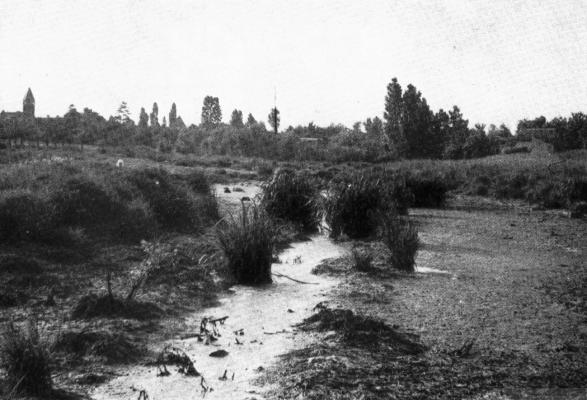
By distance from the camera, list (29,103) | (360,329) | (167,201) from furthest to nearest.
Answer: (29,103) < (167,201) < (360,329)

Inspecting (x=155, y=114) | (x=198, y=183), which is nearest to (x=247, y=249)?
(x=198, y=183)

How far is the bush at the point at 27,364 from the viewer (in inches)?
197

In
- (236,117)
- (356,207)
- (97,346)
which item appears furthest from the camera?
(236,117)

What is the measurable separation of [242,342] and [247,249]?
3154 millimetres

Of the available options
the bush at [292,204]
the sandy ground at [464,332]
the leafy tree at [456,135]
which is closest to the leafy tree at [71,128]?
the leafy tree at [456,135]

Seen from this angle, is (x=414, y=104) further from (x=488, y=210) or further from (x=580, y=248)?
(x=580, y=248)

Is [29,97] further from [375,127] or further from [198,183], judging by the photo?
[198,183]

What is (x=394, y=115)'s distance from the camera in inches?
2785

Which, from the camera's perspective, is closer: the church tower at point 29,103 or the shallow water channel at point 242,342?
the shallow water channel at point 242,342

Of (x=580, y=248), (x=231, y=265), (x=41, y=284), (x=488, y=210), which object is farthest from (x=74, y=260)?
(x=488, y=210)

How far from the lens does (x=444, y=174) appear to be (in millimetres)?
37281

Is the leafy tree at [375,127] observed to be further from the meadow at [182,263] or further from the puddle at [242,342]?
the puddle at [242,342]

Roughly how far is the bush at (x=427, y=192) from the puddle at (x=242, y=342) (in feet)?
46.4

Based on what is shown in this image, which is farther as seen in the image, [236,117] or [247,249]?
[236,117]
